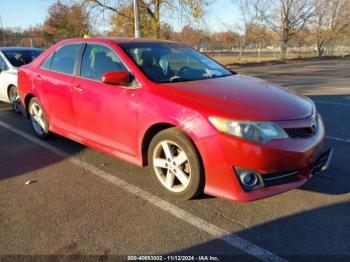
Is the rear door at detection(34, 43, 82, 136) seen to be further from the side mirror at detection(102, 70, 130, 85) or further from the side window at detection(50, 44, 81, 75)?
the side mirror at detection(102, 70, 130, 85)

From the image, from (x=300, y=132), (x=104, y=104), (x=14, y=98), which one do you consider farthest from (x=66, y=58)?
(x=14, y=98)

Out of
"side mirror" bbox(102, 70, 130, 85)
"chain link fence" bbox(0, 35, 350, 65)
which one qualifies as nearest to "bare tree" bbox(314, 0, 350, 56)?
"chain link fence" bbox(0, 35, 350, 65)

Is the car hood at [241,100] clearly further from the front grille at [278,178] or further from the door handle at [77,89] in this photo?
the door handle at [77,89]

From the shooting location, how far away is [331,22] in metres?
43.0

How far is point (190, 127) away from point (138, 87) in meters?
0.85

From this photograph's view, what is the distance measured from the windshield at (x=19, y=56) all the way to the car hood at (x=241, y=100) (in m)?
5.57

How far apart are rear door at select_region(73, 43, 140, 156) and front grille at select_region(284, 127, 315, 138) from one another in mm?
1566

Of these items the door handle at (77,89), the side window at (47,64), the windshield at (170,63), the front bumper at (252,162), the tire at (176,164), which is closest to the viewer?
the front bumper at (252,162)

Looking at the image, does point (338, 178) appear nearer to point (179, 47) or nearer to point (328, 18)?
point (179, 47)

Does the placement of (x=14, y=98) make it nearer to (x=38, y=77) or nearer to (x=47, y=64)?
(x=38, y=77)

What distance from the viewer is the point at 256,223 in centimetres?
311

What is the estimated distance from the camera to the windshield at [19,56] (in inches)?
310

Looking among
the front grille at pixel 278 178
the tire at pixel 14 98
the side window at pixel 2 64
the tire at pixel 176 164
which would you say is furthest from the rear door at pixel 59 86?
the side window at pixel 2 64

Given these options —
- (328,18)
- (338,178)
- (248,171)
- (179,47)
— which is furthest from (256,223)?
(328,18)
